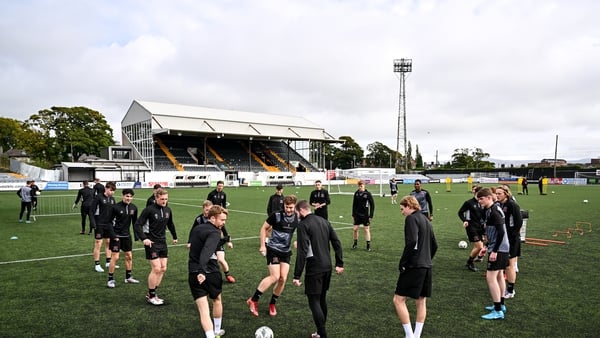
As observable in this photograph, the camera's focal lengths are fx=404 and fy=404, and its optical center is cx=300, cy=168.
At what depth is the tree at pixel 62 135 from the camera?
201 ft

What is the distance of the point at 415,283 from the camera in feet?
15.4

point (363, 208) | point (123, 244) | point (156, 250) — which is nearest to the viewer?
point (156, 250)

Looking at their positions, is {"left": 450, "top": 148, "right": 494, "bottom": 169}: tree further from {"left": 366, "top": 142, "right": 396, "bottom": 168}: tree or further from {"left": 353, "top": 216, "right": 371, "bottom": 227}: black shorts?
{"left": 353, "top": 216, "right": 371, "bottom": 227}: black shorts

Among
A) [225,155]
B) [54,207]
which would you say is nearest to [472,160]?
[225,155]

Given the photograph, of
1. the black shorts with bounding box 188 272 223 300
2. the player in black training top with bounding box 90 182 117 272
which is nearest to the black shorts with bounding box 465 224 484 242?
the black shorts with bounding box 188 272 223 300

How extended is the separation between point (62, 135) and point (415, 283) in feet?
226

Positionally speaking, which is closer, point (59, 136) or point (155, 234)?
point (155, 234)

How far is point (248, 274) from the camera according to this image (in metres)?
8.62

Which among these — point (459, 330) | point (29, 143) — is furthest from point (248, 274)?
point (29, 143)

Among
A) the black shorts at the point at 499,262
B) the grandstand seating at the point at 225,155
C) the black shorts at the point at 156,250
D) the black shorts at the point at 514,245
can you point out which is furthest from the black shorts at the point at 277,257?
the grandstand seating at the point at 225,155

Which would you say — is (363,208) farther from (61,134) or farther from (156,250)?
(61,134)

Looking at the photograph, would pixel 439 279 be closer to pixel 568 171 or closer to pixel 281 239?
pixel 281 239

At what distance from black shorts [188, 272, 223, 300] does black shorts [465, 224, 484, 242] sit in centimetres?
611

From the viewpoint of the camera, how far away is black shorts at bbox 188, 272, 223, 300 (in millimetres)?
4727
